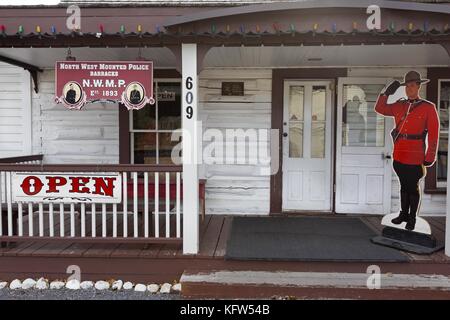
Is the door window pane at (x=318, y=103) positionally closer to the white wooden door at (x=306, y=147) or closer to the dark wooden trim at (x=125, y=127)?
the white wooden door at (x=306, y=147)

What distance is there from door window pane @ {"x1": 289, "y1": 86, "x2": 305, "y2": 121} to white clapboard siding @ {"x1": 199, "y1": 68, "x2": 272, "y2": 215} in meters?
0.36

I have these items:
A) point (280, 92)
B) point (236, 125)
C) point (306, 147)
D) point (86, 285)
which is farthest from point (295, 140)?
point (86, 285)

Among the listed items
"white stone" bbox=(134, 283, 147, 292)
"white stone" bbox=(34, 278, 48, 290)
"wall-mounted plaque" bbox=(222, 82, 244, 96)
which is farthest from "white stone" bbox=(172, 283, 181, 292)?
"wall-mounted plaque" bbox=(222, 82, 244, 96)

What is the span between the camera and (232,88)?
5723 mm

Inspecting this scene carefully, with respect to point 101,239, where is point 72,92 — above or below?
above

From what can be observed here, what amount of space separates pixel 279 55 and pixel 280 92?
0.87m

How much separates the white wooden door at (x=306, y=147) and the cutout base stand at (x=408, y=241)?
1.49 meters

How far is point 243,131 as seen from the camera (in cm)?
574

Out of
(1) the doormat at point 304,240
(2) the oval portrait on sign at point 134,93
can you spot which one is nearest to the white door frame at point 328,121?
(1) the doormat at point 304,240

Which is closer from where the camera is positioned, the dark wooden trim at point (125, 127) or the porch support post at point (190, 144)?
the porch support post at point (190, 144)

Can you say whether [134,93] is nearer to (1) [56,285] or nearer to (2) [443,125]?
(1) [56,285]

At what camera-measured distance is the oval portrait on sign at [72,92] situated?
3.94 m
